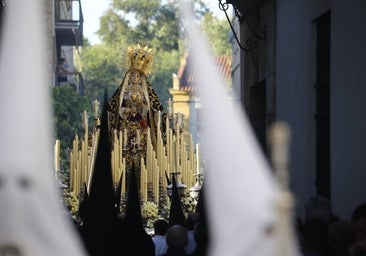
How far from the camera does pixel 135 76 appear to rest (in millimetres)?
30625

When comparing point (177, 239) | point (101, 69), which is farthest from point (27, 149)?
point (101, 69)

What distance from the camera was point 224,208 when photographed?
22.4ft

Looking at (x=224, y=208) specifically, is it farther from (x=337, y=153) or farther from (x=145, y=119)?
(x=145, y=119)

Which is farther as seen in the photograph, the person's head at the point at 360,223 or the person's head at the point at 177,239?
the person's head at the point at 177,239

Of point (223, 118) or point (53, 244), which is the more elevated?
point (223, 118)

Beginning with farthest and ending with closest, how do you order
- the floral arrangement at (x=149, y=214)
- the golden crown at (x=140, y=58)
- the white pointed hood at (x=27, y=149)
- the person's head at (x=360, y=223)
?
the golden crown at (x=140, y=58)
the floral arrangement at (x=149, y=214)
the person's head at (x=360, y=223)
the white pointed hood at (x=27, y=149)

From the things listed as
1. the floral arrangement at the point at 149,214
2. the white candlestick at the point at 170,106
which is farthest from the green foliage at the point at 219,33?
the floral arrangement at the point at 149,214

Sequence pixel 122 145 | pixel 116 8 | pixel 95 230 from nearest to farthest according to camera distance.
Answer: pixel 95 230
pixel 122 145
pixel 116 8

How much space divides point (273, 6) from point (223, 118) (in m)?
12.6

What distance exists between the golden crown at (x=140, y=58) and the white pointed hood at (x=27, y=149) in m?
23.2

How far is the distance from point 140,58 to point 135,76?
0.37m

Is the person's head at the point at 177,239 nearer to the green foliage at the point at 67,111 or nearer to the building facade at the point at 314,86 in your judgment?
the building facade at the point at 314,86

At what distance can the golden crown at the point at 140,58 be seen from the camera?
30531mm

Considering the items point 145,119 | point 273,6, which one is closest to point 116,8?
point 145,119
